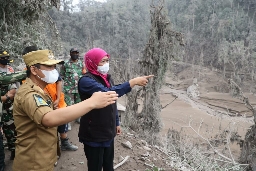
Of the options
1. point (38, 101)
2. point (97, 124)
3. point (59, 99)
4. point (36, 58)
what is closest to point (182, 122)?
point (59, 99)

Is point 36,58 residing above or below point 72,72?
above

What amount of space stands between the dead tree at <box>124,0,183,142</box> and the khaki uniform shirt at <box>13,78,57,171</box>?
6679 millimetres

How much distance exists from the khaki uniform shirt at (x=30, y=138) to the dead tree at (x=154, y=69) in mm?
6679

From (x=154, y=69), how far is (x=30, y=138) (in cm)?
739

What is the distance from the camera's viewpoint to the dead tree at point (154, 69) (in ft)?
28.2

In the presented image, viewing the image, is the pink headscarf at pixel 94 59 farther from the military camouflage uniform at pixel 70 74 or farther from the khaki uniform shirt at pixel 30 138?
the military camouflage uniform at pixel 70 74

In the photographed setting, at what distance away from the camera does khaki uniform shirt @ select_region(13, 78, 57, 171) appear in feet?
5.51

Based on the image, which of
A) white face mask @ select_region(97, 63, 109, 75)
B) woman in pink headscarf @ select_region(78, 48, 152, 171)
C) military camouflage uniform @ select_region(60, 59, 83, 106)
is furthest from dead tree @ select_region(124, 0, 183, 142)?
white face mask @ select_region(97, 63, 109, 75)

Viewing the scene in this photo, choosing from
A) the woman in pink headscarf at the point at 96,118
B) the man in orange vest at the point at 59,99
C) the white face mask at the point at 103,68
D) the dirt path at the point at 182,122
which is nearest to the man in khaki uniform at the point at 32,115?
the woman in pink headscarf at the point at 96,118

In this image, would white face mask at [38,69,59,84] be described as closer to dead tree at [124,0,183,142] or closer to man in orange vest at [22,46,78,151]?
man in orange vest at [22,46,78,151]

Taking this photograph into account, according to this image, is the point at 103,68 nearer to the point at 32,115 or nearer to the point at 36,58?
the point at 36,58

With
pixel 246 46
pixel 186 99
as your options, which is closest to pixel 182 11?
pixel 246 46

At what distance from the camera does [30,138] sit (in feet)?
5.77

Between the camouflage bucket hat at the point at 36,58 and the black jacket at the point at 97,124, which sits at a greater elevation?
the camouflage bucket hat at the point at 36,58
